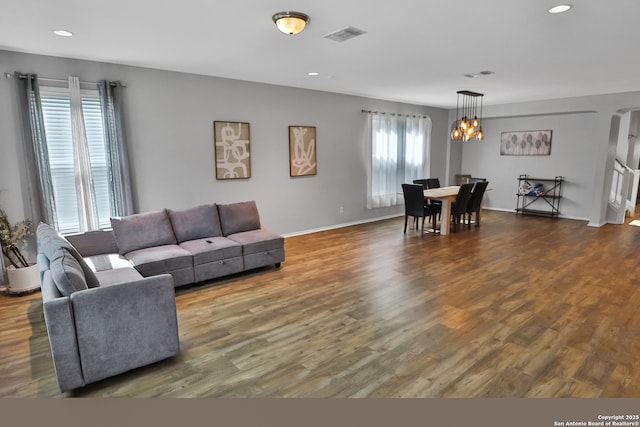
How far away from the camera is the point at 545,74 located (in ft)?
16.2

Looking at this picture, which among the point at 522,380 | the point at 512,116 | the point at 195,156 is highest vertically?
the point at 512,116

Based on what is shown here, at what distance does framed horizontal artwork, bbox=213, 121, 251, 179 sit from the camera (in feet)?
17.3

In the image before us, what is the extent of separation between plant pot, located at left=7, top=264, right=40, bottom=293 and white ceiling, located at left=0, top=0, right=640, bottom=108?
227cm

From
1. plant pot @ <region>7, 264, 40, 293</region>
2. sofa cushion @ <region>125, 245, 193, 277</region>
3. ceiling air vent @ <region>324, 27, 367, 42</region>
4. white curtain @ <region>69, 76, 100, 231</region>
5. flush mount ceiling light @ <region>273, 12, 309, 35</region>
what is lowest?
plant pot @ <region>7, 264, 40, 293</region>

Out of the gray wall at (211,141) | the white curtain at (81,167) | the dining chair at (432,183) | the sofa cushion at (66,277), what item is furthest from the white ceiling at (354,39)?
the dining chair at (432,183)

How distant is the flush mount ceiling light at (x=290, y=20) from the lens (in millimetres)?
2729

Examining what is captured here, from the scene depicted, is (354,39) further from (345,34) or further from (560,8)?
(560,8)

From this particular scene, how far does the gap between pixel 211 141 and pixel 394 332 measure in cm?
375

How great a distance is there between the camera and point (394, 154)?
7727 mm

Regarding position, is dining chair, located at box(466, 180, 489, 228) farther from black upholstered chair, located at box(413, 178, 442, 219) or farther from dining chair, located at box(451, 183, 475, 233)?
black upholstered chair, located at box(413, 178, 442, 219)

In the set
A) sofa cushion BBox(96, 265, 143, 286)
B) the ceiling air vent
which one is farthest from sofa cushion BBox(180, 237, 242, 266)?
the ceiling air vent

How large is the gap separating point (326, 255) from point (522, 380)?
3.15m

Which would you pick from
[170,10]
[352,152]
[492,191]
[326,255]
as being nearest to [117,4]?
[170,10]

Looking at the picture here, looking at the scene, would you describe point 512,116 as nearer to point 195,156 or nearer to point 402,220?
point 402,220
